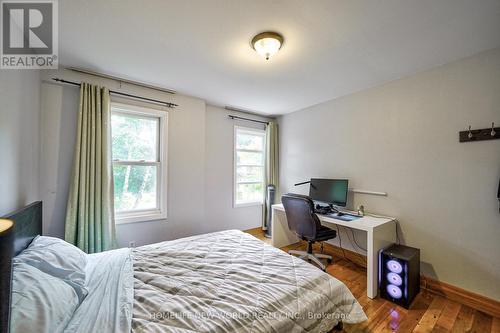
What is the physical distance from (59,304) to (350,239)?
121 inches

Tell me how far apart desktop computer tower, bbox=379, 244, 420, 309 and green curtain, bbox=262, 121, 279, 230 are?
2.14 meters

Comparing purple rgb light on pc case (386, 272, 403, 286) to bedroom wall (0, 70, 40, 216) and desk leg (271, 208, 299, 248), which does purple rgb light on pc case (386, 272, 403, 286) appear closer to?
desk leg (271, 208, 299, 248)

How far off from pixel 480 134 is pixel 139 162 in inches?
150

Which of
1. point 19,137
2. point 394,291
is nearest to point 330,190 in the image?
point 394,291

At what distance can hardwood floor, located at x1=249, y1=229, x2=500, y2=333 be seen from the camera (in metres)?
1.62

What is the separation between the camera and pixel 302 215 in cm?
247

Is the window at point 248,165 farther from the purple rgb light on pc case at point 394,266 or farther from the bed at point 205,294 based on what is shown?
the purple rgb light on pc case at point 394,266

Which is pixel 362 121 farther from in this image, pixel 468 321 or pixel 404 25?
pixel 468 321

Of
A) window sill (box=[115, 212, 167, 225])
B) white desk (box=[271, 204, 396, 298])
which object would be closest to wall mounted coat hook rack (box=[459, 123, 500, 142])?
white desk (box=[271, 204, 396, 298])

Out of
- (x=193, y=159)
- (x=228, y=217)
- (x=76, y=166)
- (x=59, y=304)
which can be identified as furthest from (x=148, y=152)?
(x=59, y=304)

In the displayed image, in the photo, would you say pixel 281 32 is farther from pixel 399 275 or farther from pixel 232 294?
pixel 399 275

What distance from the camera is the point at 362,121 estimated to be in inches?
110

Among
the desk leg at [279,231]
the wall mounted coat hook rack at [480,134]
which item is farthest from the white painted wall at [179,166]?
the wall mounted coat hook rack at [480,134]

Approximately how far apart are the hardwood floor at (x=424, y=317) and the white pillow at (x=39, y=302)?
1814mm
